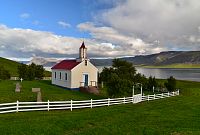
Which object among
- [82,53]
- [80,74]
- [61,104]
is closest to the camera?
[61,104]

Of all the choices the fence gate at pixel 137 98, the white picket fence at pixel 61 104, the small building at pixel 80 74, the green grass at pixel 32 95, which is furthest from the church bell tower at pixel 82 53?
the fence gate at pixel 137 98

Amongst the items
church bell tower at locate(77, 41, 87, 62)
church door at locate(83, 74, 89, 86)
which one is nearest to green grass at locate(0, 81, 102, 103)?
church door at locate(83, 74, 89, 86)

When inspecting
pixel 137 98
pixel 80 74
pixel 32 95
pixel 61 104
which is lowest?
pixel 61 104

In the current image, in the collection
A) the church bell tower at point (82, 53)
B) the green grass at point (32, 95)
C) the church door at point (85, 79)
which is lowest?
the green grass at point (32, 95)

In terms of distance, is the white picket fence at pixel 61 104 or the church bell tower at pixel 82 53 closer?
the white picket fence at pixel 61 104

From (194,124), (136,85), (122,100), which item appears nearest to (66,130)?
(194,124)

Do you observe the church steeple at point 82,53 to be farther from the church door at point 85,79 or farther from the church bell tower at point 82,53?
the church door at point 85,79

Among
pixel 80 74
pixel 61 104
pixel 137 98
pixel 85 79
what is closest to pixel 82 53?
pixel 80 74

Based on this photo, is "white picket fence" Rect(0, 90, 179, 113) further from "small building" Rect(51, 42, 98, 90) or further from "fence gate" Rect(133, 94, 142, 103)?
"small building" Rect(51, 42, 98, 90)

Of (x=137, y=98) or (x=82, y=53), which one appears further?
(x=82, y=53)

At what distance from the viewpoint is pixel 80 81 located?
53312 millimetres

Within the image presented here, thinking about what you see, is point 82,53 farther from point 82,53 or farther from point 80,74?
point 80,74

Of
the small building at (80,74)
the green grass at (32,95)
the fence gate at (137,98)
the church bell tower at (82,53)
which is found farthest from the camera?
the church bell tower at (82,53)

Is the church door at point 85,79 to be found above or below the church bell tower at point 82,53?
below
